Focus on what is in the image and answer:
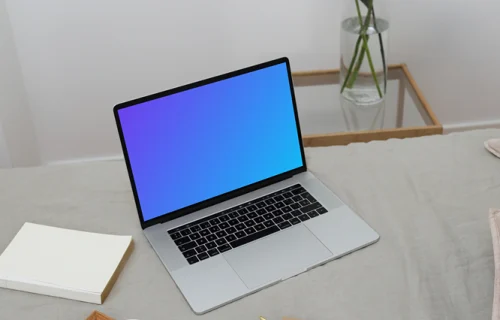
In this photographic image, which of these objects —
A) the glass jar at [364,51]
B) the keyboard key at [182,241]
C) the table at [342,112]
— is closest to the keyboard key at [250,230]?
the keyboard key at [182,241]

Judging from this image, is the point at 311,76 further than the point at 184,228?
Yes

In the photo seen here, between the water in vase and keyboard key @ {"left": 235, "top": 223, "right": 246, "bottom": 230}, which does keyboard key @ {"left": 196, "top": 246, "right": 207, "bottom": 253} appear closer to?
keyboard key @ {"left": 235, "top": 223, "right": 246, "bottom": 230}

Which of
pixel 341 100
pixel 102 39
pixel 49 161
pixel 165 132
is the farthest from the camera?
pixel 49 161

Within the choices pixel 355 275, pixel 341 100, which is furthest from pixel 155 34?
pixel 355 275

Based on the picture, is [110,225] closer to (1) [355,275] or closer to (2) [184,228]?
(2) [184,228]

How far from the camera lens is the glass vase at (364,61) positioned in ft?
5.81

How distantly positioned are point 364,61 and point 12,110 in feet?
3.09

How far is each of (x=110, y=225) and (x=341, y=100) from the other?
29.7 inches

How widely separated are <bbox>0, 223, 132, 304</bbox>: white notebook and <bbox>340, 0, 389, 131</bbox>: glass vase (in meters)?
0.76

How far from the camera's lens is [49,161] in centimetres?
220

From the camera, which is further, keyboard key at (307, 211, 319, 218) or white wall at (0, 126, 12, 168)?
white wall at (0, 126, 12, 168)

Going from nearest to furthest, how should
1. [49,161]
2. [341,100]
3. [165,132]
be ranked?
[165,132]
[341,100]
[49,161]

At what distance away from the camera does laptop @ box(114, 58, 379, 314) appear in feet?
3.97

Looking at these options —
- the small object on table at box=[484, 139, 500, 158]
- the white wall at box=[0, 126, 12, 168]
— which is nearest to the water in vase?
the small object on table at box=[484, 139, 500, 158]
